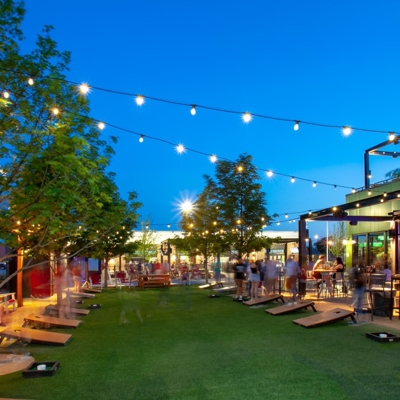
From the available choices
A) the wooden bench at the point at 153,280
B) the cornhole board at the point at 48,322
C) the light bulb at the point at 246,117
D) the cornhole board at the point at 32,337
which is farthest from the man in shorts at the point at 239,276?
the cornhole board at the point at 32,337

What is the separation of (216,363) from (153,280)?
60.6ft

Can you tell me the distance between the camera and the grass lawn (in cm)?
564

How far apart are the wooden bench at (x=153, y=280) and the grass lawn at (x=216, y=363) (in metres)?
13.2

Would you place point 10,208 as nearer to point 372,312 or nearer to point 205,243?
point 372,312

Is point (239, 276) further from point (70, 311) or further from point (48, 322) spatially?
point (48, 322)

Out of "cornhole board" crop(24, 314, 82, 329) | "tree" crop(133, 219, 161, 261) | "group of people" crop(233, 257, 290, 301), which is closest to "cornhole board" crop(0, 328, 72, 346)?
"cornhole board" crop(24, 314, 82, 329)

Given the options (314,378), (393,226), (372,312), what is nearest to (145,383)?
(314,378)

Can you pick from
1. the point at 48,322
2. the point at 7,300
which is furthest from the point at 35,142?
the point at 7,300

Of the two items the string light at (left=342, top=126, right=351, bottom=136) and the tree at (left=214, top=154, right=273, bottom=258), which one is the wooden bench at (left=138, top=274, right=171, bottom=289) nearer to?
the tree at (left=214, top=154, right=273, bottom=258)

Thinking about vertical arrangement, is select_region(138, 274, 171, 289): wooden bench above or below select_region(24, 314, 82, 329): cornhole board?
below

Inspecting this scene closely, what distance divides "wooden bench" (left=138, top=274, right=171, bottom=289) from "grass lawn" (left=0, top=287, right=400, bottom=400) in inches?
520

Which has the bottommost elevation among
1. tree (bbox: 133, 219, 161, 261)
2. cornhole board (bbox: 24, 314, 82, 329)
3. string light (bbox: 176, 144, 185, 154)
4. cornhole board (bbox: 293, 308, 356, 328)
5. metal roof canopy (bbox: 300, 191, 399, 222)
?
cornhole board (bbox: 24, 314, 82, 329)

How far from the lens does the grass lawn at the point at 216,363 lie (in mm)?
5641

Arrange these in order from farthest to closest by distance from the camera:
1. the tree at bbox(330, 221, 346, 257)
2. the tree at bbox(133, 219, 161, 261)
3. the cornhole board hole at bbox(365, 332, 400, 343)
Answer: the tree at bbox(330, 221, 346, 257), the tree at bbox(133, 219, 161, 261), the cornhole board hole at bbox(365, 332, 400, 343)
